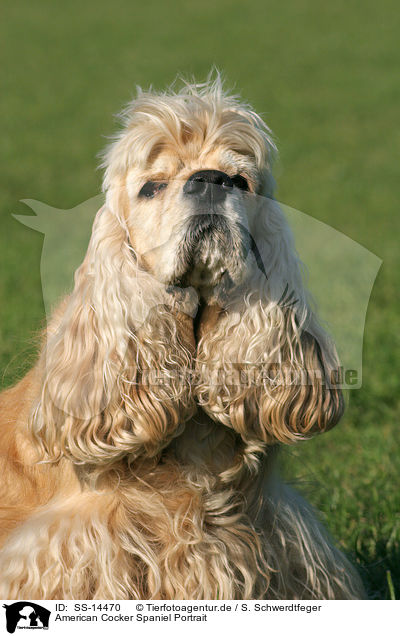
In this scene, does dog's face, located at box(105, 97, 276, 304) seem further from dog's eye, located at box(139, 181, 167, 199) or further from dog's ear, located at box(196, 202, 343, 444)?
dog's ear, located at box(196, 202, 343, 444)

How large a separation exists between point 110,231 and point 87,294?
0.24 metres

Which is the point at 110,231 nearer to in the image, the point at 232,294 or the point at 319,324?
the point at 232,294

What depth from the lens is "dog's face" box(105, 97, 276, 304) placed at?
2.73 meters

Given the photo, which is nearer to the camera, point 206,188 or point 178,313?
point 206,188

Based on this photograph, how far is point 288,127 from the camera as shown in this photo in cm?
1666

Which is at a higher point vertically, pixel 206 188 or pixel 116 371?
pixel 206 188

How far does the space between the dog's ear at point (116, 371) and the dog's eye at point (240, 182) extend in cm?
43

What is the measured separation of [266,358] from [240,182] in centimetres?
62

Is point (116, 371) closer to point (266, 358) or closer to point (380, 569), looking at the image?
point (266, 358)

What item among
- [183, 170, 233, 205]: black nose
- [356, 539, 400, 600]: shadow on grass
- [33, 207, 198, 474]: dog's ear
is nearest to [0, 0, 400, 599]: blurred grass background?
[356, 539, 400, 600]: shadow on grass

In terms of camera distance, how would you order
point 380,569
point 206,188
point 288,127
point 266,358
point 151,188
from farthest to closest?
point 288,127 → point 380,569 → point 266,358 → point 151,188 → point 206,188
